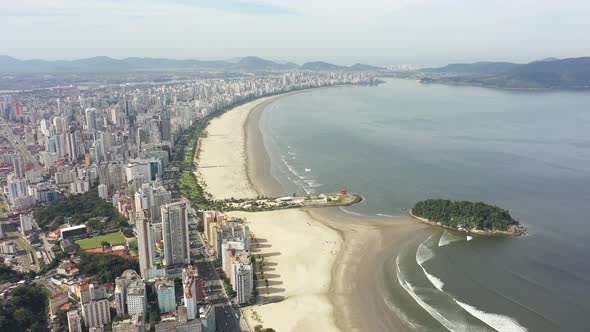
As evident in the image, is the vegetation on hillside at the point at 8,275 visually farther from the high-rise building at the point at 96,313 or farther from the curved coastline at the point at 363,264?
the curved coastline at the point at 363,264

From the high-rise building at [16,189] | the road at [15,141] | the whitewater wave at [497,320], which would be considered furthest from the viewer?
the road at [15,141]

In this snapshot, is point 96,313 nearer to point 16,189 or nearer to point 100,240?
point 100,240

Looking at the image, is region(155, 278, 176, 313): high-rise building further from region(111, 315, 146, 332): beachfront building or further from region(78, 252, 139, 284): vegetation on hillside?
region(78, 252, 139, 284): vegetation on hillside

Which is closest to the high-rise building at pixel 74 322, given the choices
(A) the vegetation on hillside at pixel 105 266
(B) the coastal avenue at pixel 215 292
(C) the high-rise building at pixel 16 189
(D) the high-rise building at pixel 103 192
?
(A) the vegetation on hillside at pixel 105 266

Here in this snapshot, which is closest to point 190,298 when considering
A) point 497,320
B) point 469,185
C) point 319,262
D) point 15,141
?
point 319,262

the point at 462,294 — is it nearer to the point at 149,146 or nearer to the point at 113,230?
the point at 113,230

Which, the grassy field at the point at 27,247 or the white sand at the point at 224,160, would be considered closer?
the grassy field at the point at 27,247
